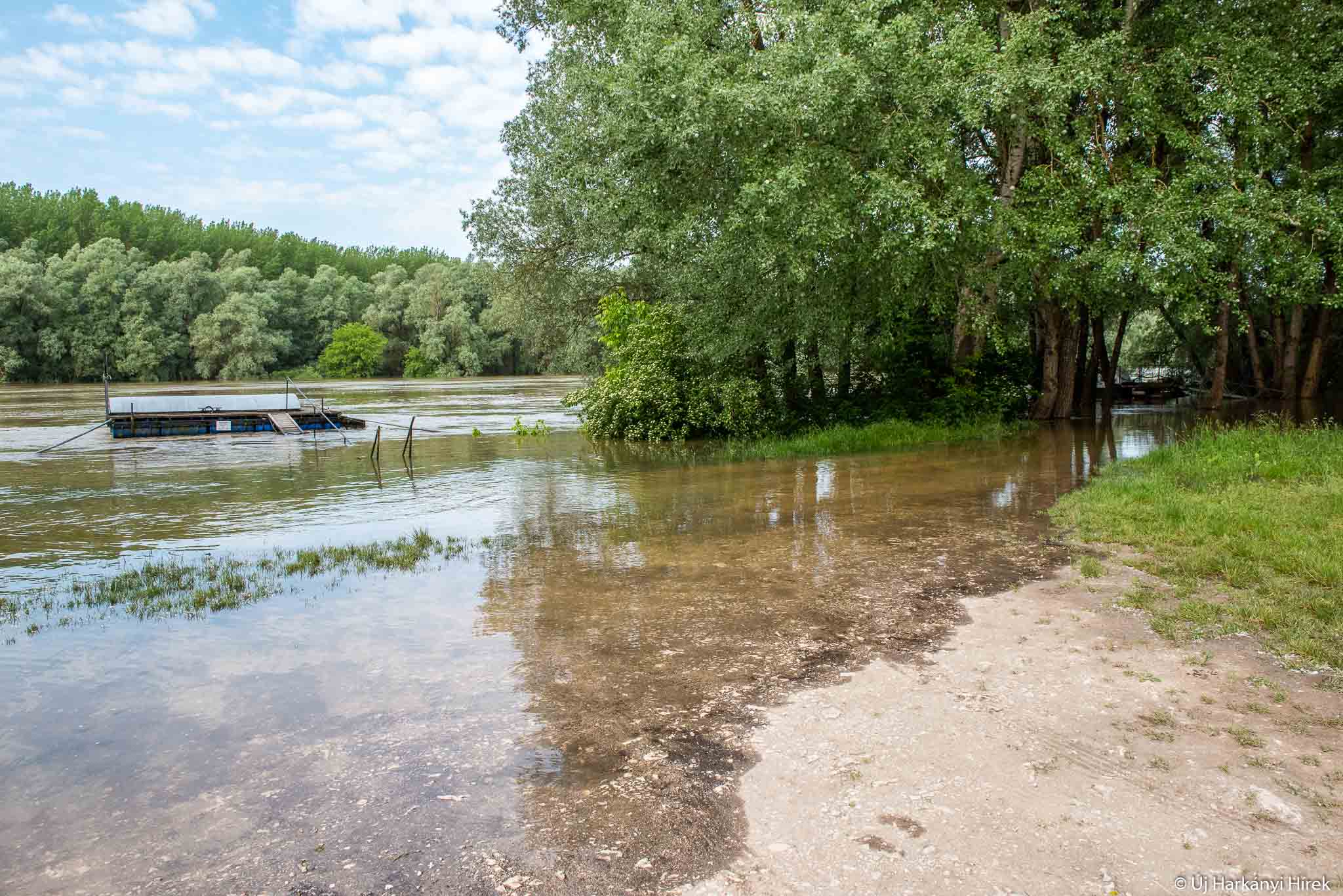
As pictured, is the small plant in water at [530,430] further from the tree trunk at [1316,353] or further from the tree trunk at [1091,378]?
the tree trunk at [1316,353]

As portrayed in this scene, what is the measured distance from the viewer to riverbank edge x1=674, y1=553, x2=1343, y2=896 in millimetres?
3953

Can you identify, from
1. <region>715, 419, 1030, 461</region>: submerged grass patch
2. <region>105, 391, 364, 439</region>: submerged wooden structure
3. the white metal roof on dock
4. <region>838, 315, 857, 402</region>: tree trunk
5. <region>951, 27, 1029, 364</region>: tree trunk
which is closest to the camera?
<region>951, 27, 1029, 364</region>: tree trunk

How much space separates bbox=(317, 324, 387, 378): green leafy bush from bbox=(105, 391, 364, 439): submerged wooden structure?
63.0m

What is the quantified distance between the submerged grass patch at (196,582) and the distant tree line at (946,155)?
8215 millimetres

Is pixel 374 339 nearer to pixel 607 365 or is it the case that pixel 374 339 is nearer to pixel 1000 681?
→ pixel 607 365

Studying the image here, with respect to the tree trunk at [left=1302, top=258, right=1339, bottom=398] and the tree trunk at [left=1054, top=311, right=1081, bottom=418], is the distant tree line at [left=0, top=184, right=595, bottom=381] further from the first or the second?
the tree trunk at [left=1302, top=258, right=1339, bottom=398]

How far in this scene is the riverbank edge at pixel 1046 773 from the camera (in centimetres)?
395

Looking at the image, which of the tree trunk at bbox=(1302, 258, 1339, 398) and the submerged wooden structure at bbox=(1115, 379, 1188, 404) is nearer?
the tree trunk at bbox=(1302, 258, 1339, 398)

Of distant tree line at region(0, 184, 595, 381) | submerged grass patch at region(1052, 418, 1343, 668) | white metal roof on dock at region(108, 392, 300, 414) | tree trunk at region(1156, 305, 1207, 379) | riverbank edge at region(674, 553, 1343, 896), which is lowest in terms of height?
riverbank edge at region(674, 553, 1343, 896)

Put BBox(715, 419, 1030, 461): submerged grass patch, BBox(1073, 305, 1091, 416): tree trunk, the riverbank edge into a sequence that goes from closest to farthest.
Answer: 1. the riverbank edge
2. BBox(715, 419, 1030, 461): submerged grass patch
3. BBox(1073, 305, 1091, 416): tree trunk

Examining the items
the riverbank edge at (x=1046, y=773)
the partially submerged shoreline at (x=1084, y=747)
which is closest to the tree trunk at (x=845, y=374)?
the partially submerged shoreline at (x=1084, y=747)

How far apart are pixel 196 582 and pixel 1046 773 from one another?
8651mm

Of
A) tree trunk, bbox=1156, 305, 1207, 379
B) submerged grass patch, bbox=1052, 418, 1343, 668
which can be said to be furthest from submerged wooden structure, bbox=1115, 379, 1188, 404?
submerged grass patch, bbox=1052, 418, 1343, 668

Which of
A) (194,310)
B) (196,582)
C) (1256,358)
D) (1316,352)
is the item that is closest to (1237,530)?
(196,582)
